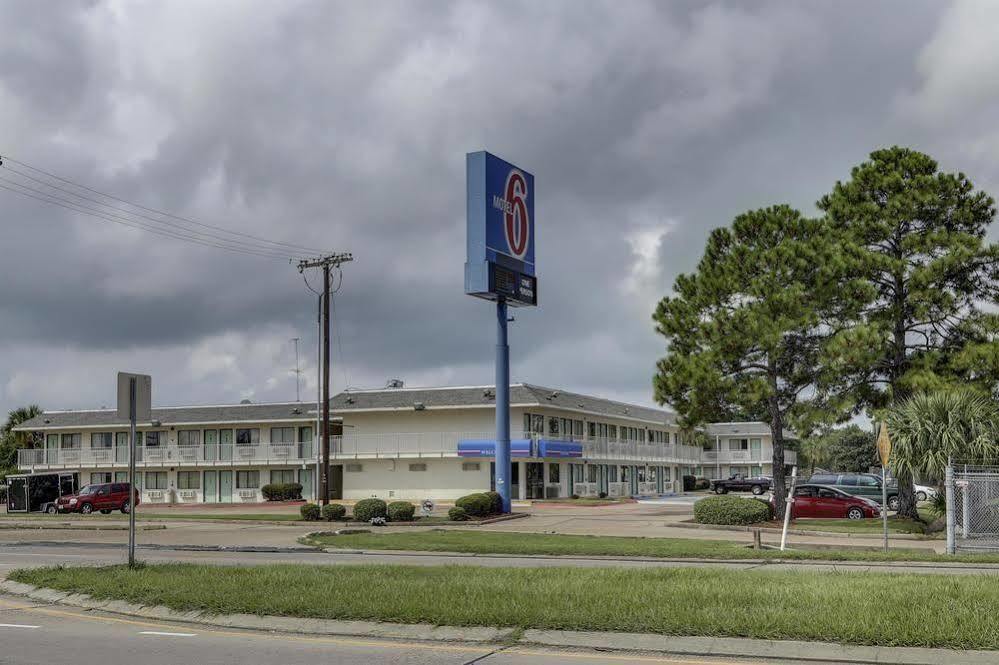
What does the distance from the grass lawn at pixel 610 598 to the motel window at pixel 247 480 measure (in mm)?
53330

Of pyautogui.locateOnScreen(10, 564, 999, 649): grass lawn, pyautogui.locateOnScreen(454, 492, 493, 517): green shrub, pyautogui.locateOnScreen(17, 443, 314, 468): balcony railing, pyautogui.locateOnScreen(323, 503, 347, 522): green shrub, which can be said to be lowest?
pyautogui.locateOnScreen(323, 503, 347, 522): green shrub

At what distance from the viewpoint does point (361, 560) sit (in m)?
22.1

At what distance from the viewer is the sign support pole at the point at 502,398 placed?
41.1 meters

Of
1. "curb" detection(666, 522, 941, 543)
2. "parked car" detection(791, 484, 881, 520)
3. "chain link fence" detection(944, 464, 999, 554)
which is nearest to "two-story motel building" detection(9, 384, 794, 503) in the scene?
"parked car" detection(791, 484, 881, 520)

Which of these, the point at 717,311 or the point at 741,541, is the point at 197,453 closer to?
the point at 717,311

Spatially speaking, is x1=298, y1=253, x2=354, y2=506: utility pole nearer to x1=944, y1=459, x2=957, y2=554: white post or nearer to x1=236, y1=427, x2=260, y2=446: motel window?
x1=236, y1=427, x2=260, y2=446: motel window

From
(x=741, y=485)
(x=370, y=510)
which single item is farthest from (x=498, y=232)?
(x=741, y=485)

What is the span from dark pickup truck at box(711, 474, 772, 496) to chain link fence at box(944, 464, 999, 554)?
47396 millimetres

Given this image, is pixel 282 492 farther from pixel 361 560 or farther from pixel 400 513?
pixel 361 560

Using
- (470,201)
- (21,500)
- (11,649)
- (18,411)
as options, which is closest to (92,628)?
(11,649)

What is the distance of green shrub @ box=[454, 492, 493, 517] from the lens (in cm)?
4000

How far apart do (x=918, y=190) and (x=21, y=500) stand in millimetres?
46932

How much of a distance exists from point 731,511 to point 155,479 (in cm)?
4711

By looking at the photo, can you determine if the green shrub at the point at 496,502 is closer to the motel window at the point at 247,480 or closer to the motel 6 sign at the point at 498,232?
the motel 6 sign at the point at 498,232
